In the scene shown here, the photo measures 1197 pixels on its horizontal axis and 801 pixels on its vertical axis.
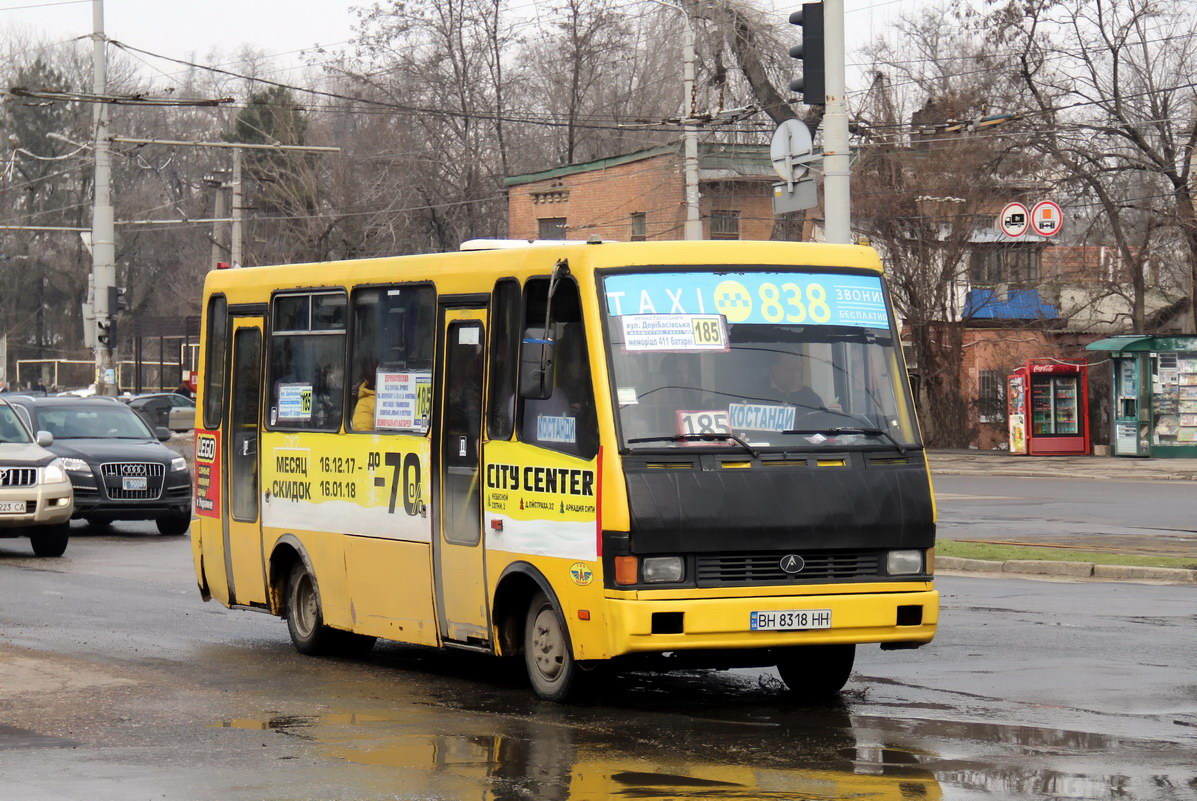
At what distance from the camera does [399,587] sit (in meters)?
11.3

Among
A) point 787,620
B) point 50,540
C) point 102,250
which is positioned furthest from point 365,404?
point 102,250

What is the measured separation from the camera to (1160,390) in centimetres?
3931

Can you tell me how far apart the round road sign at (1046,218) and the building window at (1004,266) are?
535cm

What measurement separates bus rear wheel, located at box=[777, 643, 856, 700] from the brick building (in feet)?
123

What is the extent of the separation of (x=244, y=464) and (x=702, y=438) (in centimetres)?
489

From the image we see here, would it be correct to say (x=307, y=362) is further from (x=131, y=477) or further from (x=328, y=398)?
(x=131, y=477)

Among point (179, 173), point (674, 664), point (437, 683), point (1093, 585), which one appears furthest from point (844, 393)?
point (179, 173)

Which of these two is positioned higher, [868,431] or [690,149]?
[690,149]


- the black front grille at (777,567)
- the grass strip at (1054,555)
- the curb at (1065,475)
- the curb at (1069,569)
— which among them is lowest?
the curb at (1069,569)

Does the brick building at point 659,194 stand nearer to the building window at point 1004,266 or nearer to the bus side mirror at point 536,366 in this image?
the building window at point 1004,266

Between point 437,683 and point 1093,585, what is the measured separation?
794 cm

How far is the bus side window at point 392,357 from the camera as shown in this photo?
440 inches

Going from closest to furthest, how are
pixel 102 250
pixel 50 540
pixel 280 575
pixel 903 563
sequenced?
pixel 903 563
pixel 280 575
pixel 50 540
pixel 102 250

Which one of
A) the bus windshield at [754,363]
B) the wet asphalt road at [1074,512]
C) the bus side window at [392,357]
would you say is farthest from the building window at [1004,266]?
the bus windshield at [754,363]
